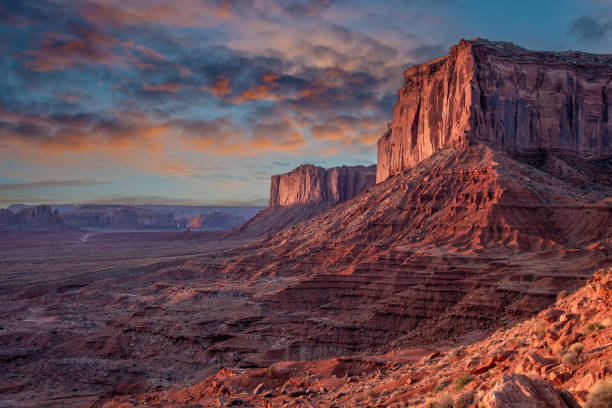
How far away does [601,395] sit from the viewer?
6645 mm

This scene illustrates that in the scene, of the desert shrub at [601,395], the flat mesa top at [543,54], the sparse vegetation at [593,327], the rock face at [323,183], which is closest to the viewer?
the desert shrub at [601,395]

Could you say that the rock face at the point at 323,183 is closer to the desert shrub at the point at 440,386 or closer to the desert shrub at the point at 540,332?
the desert shrub at the point at 540,332

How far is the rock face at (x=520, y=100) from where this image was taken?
64.2 metres

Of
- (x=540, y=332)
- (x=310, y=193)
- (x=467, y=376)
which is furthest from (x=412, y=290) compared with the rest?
(x=310, y=193)

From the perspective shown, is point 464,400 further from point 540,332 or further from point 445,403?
point 540,332

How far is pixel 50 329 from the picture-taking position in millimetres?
38969

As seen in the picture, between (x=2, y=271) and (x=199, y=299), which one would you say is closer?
(x=199, y=299)

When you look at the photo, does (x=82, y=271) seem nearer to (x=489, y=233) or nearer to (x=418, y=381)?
(x=489, y=233)

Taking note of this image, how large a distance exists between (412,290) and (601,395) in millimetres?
28272

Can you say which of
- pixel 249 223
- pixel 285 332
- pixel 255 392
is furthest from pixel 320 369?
pixel 249 223

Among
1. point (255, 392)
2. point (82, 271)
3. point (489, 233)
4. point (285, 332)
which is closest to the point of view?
point (255, 392)

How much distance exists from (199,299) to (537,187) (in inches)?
1515

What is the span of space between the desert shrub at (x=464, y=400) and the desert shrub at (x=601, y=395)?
2.31 metres

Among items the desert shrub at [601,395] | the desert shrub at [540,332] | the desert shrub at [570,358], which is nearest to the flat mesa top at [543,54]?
the desert shrub at [540,332]
